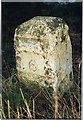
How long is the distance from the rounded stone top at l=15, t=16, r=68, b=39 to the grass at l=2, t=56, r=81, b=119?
0.37 m

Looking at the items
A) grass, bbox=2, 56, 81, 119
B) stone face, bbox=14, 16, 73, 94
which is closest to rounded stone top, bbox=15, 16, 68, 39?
stone face, bbox=14, 16, 73, 94

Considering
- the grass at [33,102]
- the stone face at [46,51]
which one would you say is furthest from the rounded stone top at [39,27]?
the grass at [33,102]

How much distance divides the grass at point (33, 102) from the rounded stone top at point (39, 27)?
37 centimetres

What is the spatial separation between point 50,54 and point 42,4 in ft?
1.51

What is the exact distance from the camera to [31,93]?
4.71 meters

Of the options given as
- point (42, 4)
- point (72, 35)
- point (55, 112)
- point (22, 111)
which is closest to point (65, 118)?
point (55, 112)

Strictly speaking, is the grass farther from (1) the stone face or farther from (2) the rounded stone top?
(2) the rounded stone top

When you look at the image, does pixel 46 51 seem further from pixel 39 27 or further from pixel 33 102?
pixel 33 102

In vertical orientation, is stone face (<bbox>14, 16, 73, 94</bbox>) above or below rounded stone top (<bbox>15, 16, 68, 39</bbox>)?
below

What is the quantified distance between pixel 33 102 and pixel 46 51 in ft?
1.59

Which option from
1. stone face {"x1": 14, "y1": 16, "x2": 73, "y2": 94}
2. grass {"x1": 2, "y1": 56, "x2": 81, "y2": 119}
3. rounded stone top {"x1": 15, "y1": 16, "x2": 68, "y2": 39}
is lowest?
grass {"x1": 2, "y1": 56, "x2": 81, "y2": 119}

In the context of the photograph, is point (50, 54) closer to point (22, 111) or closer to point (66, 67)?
point (66, 67)

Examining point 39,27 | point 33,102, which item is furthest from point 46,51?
point 33,102

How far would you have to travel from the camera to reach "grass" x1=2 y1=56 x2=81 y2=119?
15.4ft
